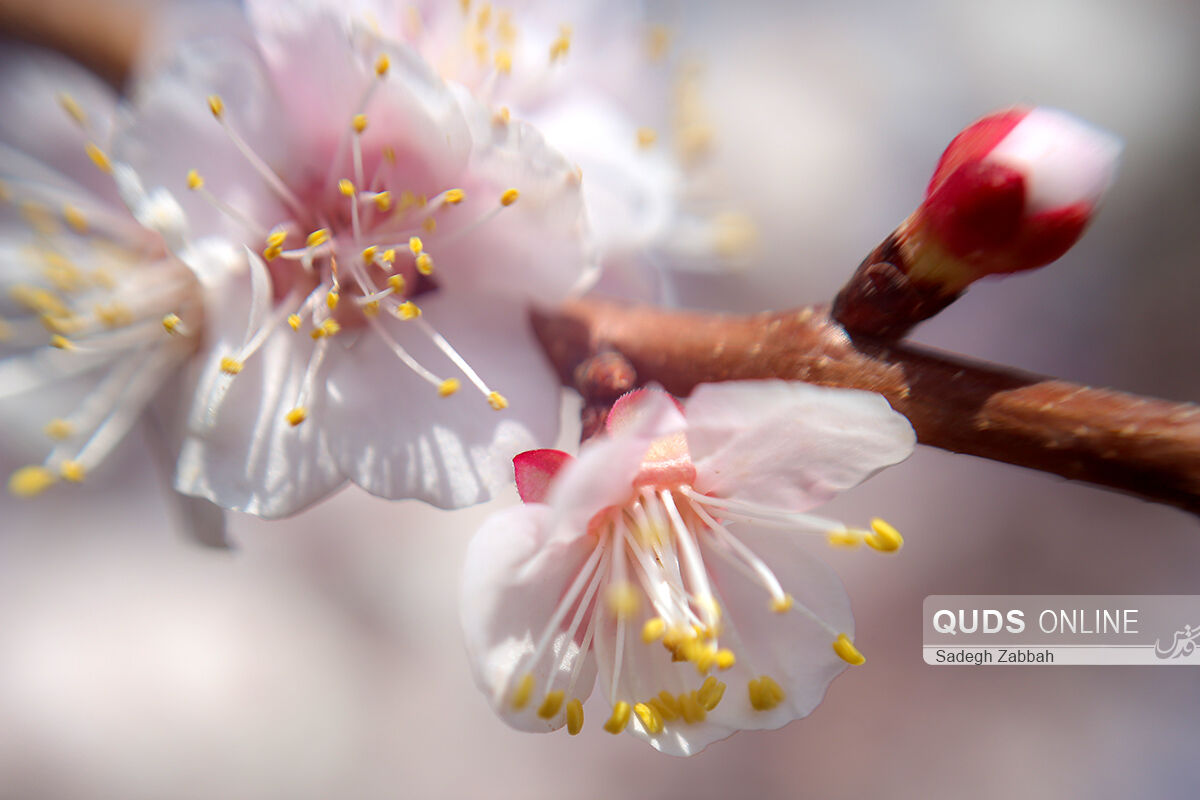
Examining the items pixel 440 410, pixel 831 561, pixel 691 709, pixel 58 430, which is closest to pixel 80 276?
pixel 58 430

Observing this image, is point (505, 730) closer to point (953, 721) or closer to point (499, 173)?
point (953, 721)

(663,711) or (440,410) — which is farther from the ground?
(440,410)

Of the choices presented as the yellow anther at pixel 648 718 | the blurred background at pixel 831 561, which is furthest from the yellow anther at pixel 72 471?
the blurred background at pixel 831 561

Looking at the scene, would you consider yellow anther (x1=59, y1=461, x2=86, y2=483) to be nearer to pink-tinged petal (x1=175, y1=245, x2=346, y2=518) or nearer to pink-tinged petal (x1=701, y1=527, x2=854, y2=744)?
pink-tinged petal (x1=175, y1=245, x2=346, y2=518)

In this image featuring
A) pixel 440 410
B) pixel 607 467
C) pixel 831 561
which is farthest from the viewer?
pixel 831 561

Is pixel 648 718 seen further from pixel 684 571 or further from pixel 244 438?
pixel 244 438

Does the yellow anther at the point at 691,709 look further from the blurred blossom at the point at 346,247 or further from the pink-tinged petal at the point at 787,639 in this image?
the blurred blossom at the point at 346,247
